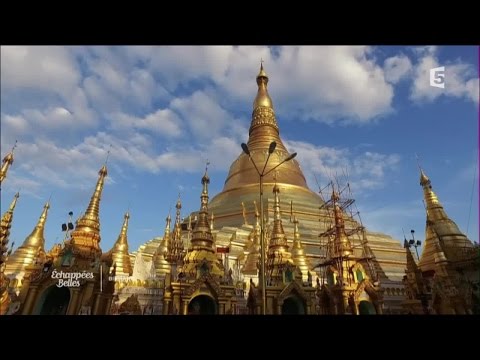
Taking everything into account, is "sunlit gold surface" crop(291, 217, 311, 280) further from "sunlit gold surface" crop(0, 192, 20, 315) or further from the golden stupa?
"sunlit gold surface" crop(0, 192, 20, 315)

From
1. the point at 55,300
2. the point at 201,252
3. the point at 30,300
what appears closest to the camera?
the point at 30,300

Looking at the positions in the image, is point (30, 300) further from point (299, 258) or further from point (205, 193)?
point (299, 258)

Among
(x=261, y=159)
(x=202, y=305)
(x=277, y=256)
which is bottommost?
(x=202, y=305)

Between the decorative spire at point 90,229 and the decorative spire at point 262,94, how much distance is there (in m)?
27.2

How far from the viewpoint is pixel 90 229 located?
1864 centimetres

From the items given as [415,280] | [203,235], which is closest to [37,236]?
[203,235]

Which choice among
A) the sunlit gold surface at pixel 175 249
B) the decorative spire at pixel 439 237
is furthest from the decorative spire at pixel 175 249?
the decorative spire at pixel 439 237

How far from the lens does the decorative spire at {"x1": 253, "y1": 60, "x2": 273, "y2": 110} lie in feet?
140

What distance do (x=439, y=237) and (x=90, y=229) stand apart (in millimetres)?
22044

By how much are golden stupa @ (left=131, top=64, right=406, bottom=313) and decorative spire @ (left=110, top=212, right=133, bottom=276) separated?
38.5 inches

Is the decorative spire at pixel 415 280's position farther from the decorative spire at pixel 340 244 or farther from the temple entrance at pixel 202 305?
the temple entrance at pixel 202 305

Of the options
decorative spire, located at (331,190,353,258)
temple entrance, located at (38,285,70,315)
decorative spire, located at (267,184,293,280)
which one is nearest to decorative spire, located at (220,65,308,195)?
decorative spire, located at (267,184,293,280)
